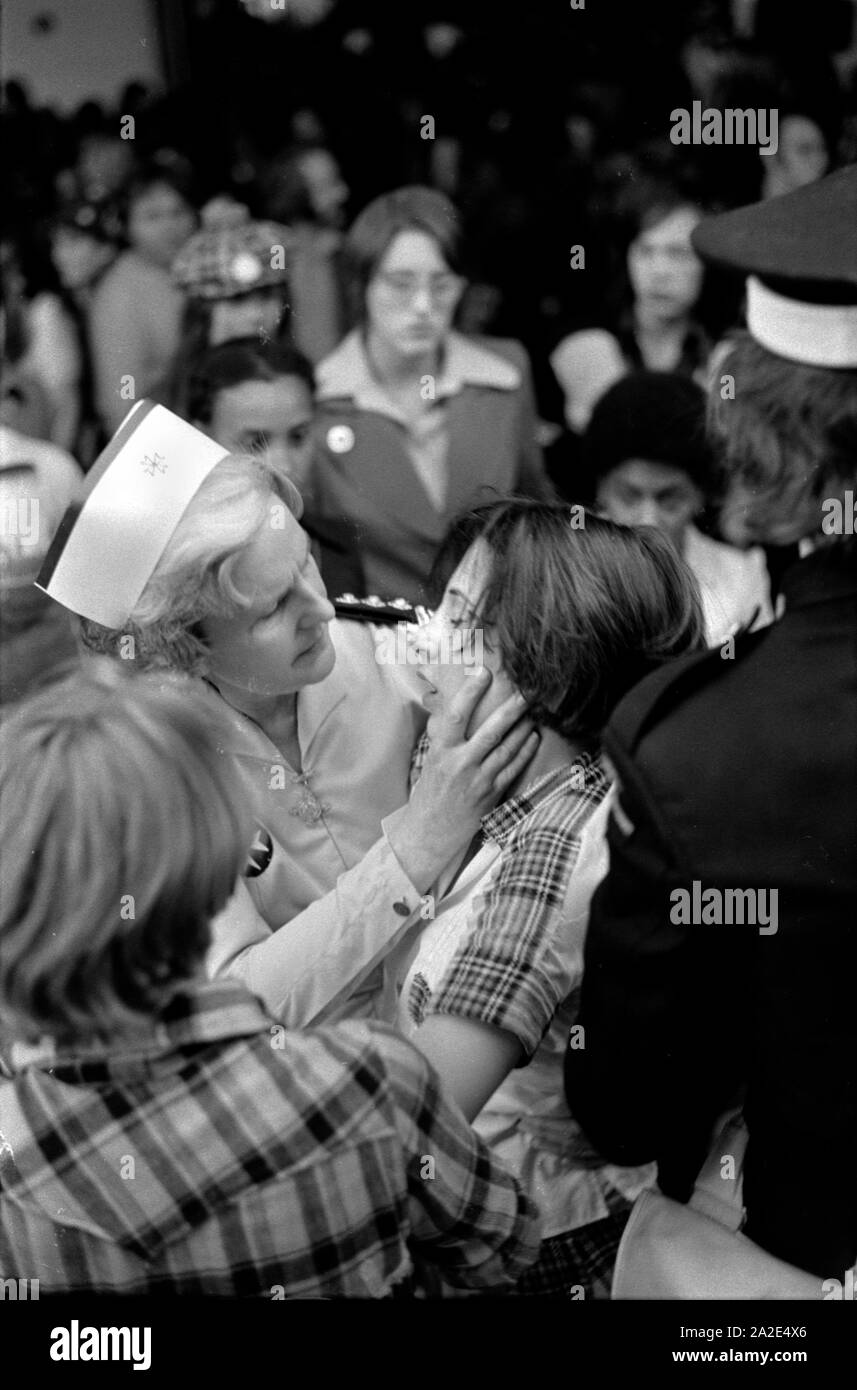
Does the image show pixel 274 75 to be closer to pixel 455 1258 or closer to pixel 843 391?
pixel 843 391

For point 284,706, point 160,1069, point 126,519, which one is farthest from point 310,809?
point 160,1069

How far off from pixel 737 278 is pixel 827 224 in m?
0.16

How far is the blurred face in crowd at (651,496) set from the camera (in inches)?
72.2

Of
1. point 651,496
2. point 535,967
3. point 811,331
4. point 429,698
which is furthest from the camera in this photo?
point 651,496

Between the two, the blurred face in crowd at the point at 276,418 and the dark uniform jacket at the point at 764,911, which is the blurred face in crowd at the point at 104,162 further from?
the dark uniform jacket at the point at 764,911

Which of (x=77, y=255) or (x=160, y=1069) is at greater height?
(x=77, y=255)

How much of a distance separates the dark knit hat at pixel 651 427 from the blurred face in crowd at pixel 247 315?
478mm

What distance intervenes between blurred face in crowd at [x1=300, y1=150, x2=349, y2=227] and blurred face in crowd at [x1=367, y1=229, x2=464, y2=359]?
3.7 inches

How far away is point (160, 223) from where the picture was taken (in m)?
2.12

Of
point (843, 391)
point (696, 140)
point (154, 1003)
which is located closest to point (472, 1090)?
point (154, 1003)

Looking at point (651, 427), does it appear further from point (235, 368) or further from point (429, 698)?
point (235, 368)

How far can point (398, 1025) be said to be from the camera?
1746 millimetres

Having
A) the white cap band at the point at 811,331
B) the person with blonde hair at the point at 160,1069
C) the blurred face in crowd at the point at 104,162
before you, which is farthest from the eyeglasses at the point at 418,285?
the person with blonde hair at the point at 160,1069

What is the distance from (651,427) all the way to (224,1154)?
1.04m
